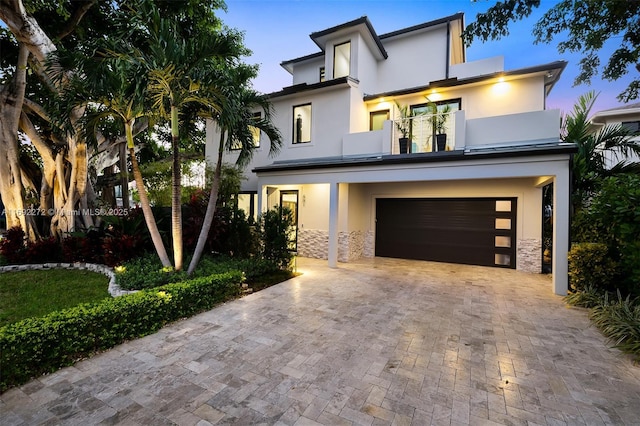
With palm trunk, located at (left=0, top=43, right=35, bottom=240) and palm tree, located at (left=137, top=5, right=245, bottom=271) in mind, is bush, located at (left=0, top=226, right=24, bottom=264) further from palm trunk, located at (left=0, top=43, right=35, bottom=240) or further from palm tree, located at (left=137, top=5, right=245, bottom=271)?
palm tree, located at (left=137, top=5, right=245, bottom=271)

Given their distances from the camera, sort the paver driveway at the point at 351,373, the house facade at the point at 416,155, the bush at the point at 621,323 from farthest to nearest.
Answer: the house facade at the point at 416,155
the bush at the point at 621,323
the paver driveway at the point at 351,373

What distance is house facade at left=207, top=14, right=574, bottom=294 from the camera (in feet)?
23.6

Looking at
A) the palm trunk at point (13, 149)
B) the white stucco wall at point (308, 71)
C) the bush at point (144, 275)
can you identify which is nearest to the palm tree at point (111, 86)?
the bush at point (144, 275)

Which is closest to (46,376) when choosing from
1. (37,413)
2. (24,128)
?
(37,413)

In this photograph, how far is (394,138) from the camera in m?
8.70

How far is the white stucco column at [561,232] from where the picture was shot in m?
5.99

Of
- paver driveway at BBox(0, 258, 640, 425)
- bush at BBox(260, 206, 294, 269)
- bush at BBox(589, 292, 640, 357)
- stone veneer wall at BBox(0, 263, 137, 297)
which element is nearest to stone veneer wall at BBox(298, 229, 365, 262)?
bush at BBox(260, 206, 294, 269)

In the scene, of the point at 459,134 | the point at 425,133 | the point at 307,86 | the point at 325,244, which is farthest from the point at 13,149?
the point at 459,134

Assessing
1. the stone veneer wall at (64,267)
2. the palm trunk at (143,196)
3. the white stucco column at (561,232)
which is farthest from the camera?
the stone veneer wall at (64,267)

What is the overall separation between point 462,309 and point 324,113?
794cm

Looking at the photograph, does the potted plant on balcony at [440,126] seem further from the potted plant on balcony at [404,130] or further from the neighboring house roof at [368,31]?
the neighboring house roof at [368,31]

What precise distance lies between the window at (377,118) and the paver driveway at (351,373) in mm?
7536

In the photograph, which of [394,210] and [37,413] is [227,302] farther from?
[394,210]

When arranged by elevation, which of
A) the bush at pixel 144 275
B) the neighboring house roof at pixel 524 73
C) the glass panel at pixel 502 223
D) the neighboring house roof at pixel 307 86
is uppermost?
the neighboring house roof at pixel 307 86
